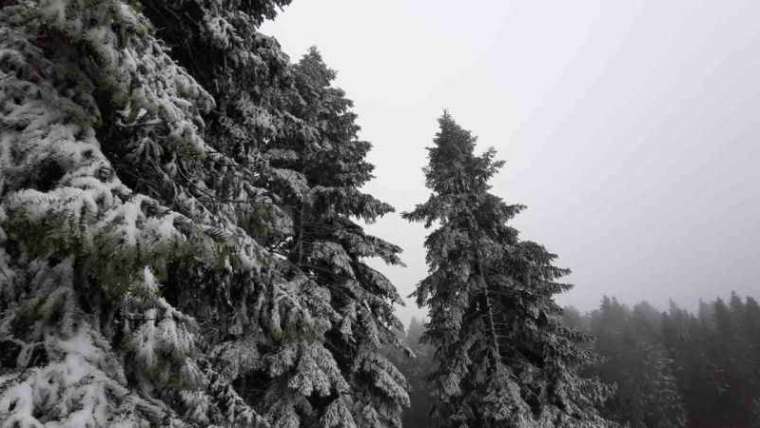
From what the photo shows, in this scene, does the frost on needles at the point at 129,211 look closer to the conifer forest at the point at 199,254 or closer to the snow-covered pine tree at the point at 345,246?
the conifer forest at the point at 199,254

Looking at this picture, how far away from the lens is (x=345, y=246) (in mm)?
11188

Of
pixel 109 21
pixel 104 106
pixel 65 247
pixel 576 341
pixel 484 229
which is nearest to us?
pixel 65 247

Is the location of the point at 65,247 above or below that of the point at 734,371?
below

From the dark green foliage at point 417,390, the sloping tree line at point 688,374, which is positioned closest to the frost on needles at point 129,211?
the sloping tree line at point 688,374

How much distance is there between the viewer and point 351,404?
29.5 feet

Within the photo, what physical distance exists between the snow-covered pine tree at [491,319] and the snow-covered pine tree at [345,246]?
112 inches

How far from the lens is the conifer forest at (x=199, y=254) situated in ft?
7.61

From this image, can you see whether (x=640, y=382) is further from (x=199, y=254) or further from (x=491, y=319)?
(x=199, y=254)

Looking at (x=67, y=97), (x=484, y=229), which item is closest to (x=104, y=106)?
(x=67, y=97)

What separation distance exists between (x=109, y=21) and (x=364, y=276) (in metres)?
9.23

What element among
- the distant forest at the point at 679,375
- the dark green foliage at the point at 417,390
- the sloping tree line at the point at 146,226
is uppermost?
the distant forest at the point at 679,375

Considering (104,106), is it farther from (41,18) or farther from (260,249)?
(260,249)

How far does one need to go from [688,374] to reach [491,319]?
65259 millimetres

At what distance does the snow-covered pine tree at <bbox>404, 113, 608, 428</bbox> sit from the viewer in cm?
1150
